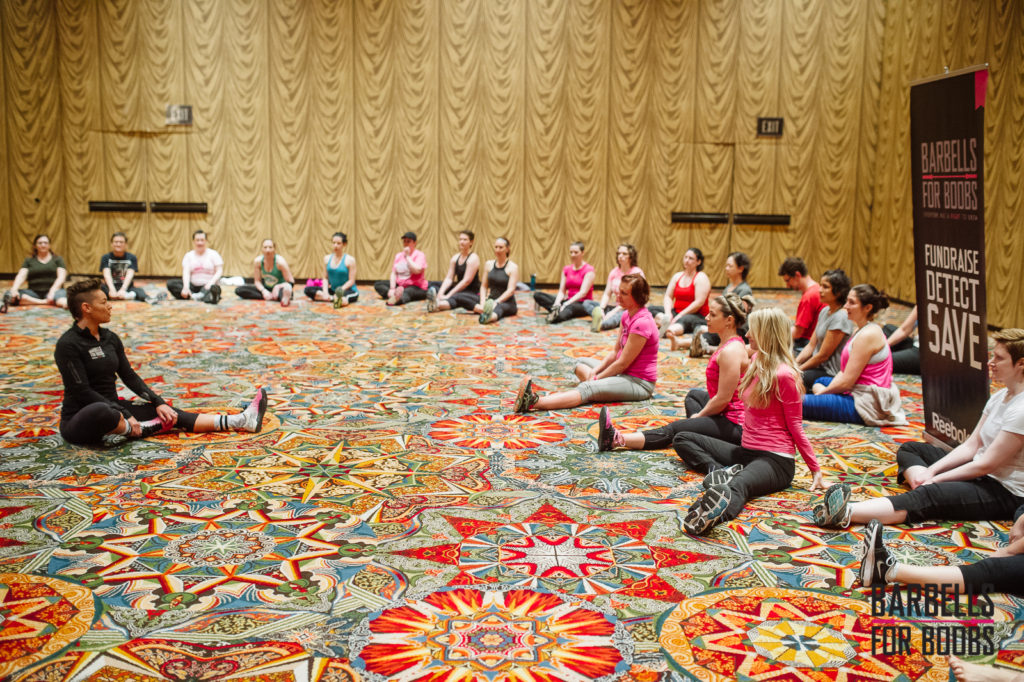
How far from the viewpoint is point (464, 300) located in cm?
1192

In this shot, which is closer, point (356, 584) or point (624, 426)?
point (356, 584)

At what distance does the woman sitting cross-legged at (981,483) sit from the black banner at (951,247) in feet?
2.48

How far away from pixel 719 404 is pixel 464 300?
6776 millimetres

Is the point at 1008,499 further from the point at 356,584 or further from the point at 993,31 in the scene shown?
the point at 993,31

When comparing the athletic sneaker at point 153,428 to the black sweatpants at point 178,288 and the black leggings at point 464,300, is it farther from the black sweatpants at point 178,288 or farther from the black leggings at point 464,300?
the black sweatpants at point 178,288

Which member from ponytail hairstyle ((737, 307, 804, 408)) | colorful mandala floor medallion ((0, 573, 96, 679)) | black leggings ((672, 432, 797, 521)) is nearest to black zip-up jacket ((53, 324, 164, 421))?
colorful mandala floor medallion ((0, 573, 96, 679))

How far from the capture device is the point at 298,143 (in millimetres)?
15180

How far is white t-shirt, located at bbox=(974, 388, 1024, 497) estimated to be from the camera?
407 centimetres

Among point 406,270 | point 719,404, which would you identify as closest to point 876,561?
point 719,404

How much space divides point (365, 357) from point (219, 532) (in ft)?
14.4

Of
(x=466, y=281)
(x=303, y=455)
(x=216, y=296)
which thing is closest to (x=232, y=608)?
(x=303, y=455)

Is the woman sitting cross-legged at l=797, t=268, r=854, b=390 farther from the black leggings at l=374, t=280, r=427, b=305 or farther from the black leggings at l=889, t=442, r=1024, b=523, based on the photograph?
the black leggings at l=374, t=280, r=427, b=305

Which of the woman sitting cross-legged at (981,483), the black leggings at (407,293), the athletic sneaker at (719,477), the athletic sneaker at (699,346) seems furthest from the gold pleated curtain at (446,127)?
the woman sitting cross-legged at (981,483)

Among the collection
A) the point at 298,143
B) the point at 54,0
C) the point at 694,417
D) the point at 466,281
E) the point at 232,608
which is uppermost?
the point at 54,0
